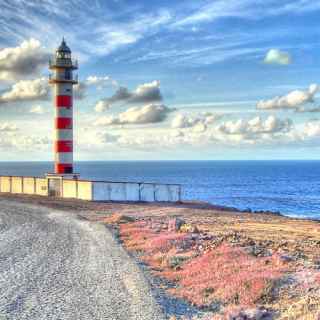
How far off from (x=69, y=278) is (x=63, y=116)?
121 feet

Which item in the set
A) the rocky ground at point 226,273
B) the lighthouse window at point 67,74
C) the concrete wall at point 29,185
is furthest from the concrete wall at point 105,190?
the rocky ground at point 226,273

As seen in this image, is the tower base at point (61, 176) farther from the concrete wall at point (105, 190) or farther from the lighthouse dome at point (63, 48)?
the lighthouse dome at point (63, 48)

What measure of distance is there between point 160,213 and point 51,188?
16310 mm

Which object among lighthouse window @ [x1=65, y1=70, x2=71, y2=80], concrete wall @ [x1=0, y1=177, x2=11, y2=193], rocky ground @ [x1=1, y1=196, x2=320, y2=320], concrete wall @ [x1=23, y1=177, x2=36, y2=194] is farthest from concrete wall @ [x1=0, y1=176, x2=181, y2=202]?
rocky ground @ [x1=1, y1=196, x2=320, y2=320]

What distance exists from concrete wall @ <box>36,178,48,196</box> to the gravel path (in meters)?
23.4

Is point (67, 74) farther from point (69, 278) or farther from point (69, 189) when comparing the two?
point (69, 278)

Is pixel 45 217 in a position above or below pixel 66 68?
below

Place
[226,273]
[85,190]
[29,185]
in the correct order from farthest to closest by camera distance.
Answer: [29,185]
[85,190]
[226,273]

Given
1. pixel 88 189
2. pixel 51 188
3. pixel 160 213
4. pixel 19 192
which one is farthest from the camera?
pixel 19 192

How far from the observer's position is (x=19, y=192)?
5459 cm

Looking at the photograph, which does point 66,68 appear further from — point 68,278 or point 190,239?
point 68,278

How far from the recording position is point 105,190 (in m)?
A: 46.8

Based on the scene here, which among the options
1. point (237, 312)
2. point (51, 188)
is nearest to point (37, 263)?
point (237, 312)

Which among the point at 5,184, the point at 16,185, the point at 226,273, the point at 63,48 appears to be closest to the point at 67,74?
the point at 63,48
